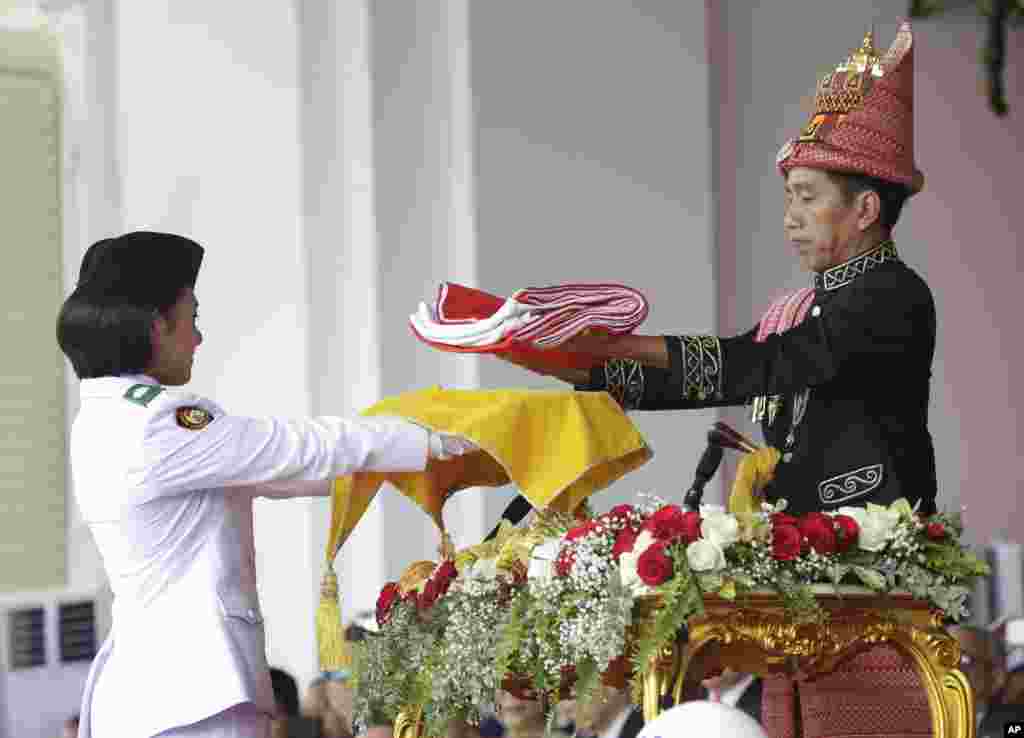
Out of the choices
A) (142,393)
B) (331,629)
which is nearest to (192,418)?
(142,393)

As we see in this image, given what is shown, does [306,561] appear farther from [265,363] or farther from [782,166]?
[782,166]

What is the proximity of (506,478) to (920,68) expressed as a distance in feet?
18.7

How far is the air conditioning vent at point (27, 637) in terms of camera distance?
30.6 feet

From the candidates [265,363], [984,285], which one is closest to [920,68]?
[984,285]

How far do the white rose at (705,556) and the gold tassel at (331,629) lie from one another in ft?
3.94

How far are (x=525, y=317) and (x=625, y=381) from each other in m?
0.35

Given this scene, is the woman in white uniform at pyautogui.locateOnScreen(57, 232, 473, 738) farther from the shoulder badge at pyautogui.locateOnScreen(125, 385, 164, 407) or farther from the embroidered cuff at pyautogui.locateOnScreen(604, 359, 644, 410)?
the embroidered cuff at pyautogui.locateOnScreen(604, 359, 644, 410)

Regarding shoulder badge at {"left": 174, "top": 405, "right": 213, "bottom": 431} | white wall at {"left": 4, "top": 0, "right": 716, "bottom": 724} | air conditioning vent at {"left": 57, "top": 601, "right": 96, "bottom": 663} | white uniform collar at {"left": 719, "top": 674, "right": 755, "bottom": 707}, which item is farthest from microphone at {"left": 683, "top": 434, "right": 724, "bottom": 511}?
air conditioning vent at {"left": 57, "top": 601, "right": 96, "bottom": 663}

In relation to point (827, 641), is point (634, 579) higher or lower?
higher

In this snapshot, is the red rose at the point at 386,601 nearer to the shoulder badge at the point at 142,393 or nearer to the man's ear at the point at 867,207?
the shoulder badge at the point at 142,393

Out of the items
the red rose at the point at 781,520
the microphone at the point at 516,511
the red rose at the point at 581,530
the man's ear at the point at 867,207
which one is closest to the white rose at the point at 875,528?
the red rose at the point at 781,520

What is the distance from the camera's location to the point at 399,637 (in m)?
4.61

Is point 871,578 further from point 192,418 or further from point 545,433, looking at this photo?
point 192,418

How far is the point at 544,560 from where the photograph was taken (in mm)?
4176
